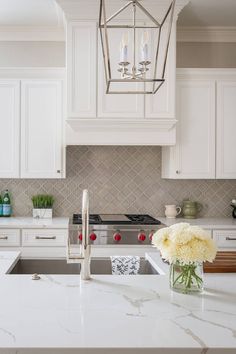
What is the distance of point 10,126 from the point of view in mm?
3965

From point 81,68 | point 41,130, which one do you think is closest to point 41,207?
point 41,130

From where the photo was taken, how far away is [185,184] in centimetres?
435

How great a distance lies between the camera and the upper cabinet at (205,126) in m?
3.96

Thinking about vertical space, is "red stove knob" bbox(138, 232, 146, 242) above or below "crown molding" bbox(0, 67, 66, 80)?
below

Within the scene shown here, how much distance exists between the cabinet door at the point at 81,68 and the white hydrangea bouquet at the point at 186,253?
2.38m

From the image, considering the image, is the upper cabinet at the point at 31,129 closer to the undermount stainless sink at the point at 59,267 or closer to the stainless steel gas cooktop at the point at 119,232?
the stainless steel gas cooktop at the point at 119,232

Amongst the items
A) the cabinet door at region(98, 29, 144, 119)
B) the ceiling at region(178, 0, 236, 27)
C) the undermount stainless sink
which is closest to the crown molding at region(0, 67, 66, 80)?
the cabinet door at region(98, 29, 144, 119)

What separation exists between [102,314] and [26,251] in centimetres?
248

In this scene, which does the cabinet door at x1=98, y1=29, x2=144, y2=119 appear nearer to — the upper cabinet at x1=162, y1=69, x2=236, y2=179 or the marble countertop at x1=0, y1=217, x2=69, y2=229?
the upper cabinet at x1=162, y1=69, x2=236, y2=179

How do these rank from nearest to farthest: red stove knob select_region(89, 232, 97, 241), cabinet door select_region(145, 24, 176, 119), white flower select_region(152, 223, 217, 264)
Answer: white flower select_region(152, 223, 217, 264) → red stove knob select_region(89, 232, 97, 241) → cabinet door select_region(145, 24, 176, 119)

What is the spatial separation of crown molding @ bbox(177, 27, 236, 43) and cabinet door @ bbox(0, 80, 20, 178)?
1.72 metres

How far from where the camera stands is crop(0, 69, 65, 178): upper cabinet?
396 centimetres

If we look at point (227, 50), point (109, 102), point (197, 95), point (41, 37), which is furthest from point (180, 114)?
point (41, 37)

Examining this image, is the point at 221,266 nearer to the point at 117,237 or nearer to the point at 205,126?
the point at 117,237
